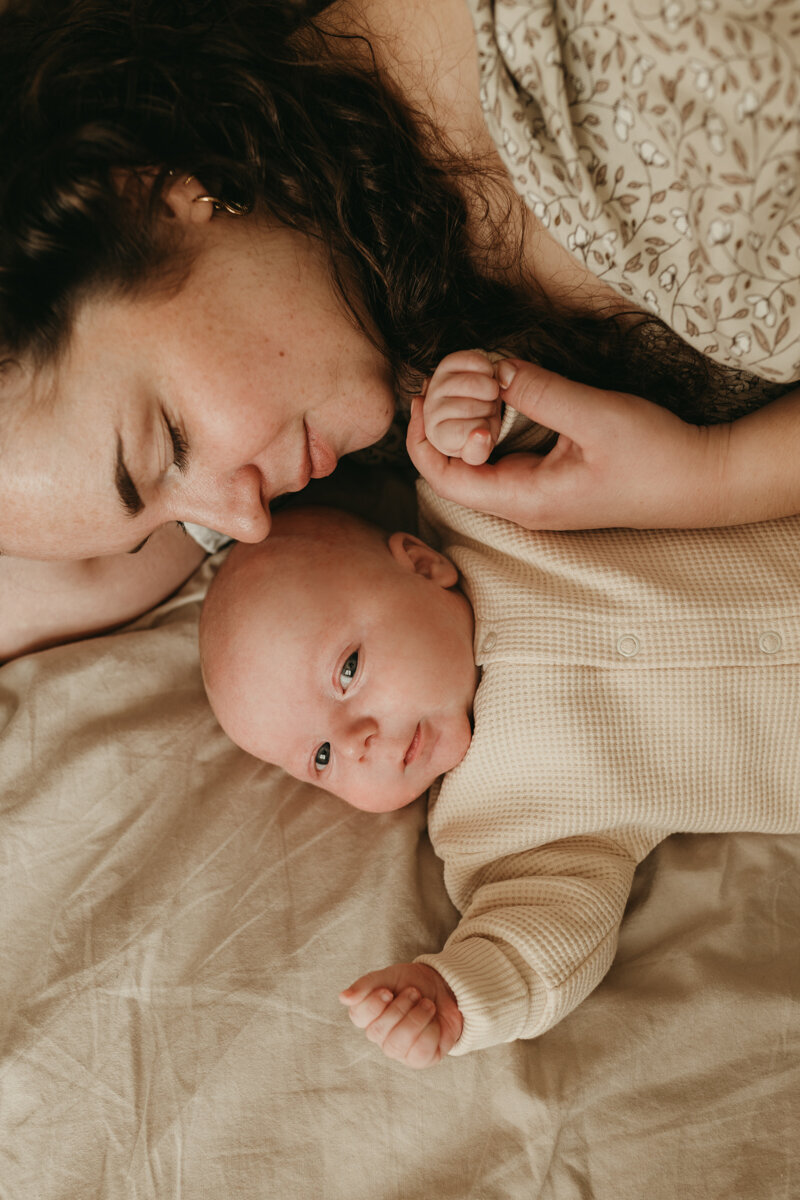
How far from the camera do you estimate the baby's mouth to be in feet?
4.22

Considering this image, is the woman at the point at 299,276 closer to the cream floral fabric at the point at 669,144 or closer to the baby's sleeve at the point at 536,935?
the cream floral fabric at the point at 669,144

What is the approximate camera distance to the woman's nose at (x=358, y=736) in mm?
1247

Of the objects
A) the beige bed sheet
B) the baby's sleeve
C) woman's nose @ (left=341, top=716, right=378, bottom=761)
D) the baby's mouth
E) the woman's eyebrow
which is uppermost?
the woman's eyebrow

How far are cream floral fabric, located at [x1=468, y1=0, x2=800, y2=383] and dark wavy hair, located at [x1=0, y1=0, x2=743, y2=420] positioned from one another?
0.63 ft

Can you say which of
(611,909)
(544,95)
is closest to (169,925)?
(611,909)

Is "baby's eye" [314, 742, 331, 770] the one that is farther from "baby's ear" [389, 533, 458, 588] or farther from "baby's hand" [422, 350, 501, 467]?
"baby's hand" [422, 350, 501, 467]

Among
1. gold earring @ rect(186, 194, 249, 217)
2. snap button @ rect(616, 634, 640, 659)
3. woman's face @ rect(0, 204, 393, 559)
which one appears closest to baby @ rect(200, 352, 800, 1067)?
snap button @ rect(616, 634, 640, 659)

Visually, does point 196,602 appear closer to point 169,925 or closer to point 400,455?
point 400,455

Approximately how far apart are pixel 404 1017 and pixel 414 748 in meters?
0.36

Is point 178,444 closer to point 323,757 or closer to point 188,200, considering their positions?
point 188,200

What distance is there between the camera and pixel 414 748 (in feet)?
4.24

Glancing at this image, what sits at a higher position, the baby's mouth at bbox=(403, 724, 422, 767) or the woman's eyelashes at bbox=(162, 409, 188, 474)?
the woman's eyelashes at bbox=(162, 409, 188, 474)

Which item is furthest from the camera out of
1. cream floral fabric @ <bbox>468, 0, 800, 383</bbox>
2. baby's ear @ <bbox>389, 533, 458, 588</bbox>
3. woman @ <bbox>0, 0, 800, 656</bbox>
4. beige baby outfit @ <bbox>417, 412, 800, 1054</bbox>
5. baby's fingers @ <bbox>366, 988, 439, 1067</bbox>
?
baby's ear @ <bbox>389, 533, 458, 588</bbox>

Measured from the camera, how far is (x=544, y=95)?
94 centimetres
